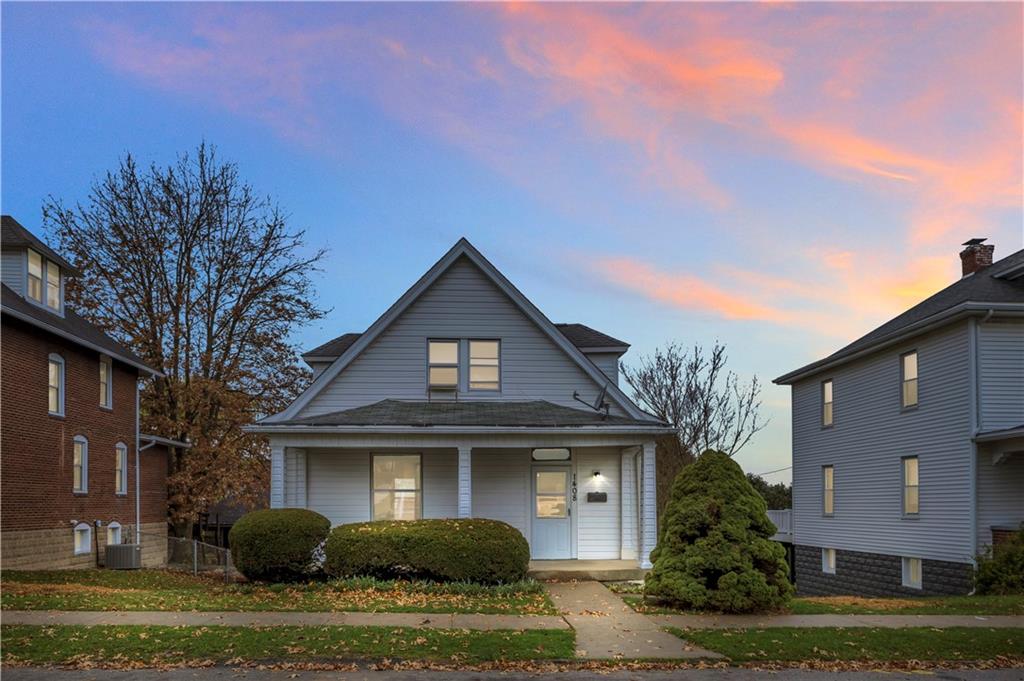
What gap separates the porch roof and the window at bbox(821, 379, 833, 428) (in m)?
10.8

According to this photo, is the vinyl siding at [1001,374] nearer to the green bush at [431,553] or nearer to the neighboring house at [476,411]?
the neighboring house at [476,411]

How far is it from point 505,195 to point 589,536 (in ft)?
29.7

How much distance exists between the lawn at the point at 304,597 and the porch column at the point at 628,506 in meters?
4.49

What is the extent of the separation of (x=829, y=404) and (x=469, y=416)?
14.3 metres

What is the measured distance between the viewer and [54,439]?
923 inches

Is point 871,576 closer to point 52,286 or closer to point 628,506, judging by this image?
point 628,506

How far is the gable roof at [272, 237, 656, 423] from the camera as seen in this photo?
21125 millimetres

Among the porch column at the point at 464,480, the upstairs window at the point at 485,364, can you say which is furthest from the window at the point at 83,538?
the porch column at the point at 464,480

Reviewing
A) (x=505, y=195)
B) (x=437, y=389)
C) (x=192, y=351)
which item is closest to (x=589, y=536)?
(x=437, y=389)

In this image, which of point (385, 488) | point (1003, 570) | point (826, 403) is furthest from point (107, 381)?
point (1003, 570)

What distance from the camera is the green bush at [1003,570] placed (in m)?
18.2

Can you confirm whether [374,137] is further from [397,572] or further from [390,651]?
[390,651]

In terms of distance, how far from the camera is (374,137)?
2278cm

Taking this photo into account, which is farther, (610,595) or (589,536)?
(589,536)
